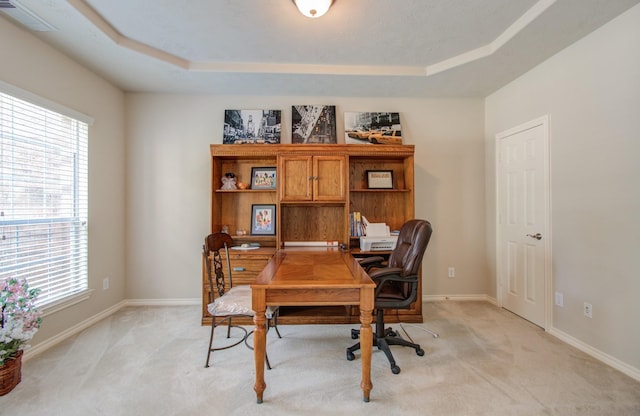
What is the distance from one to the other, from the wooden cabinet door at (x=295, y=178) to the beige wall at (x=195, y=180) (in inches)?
21.8

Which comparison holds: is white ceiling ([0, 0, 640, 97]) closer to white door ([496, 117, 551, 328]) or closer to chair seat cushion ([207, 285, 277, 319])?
white door ([496, 117, 551, 328])

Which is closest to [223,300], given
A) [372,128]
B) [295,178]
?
[295,178]

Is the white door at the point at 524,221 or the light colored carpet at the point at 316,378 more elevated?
the white door at the point at 524,221

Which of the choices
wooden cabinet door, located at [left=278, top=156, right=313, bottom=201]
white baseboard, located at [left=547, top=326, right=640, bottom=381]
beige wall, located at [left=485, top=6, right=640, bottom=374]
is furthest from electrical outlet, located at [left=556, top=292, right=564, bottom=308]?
wooden cabinet door, located at [left=278, top=156, right=313, bottom=201]

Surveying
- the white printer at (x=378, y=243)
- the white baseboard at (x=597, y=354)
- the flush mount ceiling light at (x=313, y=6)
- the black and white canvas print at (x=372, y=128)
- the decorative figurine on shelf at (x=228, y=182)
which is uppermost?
the flush mount ceiling light at (x=313, y=6)

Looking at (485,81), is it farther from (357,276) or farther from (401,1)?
(357,276)

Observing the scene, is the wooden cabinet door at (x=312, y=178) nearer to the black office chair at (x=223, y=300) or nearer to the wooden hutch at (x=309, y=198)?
the wooden hutch at (x=309, y=198)

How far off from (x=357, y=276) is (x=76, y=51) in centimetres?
315

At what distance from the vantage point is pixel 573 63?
2.34m

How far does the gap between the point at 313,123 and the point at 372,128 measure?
74 centimetres

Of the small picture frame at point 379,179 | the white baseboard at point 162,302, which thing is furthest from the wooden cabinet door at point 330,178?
the white baseboard at point 162,302

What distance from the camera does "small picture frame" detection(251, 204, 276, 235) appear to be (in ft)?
10.8

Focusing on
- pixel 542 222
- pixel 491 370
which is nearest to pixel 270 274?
pixel 491 370

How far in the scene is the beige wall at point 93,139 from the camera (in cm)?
216
